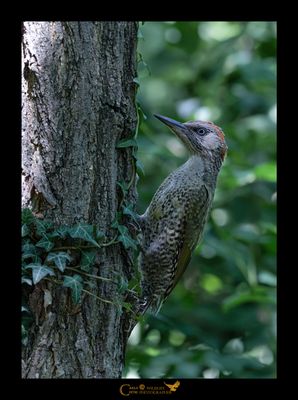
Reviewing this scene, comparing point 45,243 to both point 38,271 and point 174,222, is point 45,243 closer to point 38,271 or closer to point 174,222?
point 38,271

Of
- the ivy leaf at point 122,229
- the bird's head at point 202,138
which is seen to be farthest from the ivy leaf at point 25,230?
the bird's head at point 202,138

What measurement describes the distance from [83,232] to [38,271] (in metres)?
0.26

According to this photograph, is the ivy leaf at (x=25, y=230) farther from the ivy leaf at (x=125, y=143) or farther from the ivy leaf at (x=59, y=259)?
the ivy leaf at (x=125, y=143)

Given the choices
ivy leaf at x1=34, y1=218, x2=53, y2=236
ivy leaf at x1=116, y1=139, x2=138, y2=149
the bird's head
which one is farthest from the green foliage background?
ivy leaf at x1=34, y1=218, x2=53, y2=236

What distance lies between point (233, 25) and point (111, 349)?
198 inches

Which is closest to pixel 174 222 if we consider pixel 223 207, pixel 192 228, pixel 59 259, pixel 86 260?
pixel 192 228

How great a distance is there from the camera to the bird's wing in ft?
13.8

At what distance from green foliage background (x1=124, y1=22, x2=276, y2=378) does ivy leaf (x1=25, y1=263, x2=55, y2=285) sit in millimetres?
1514

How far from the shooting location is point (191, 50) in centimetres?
647

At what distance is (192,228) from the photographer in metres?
4.24

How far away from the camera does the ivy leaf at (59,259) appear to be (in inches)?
114

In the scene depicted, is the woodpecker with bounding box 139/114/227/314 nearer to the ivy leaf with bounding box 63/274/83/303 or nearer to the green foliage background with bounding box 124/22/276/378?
the green foliage background with bounding box 124/22/276/378
